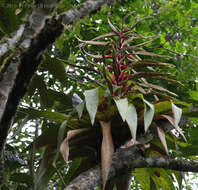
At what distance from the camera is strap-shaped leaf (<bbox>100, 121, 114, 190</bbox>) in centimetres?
93

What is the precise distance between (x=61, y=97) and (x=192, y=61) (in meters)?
1.57

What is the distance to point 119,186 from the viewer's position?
3.79 feet

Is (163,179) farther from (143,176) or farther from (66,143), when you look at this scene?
(66,143)

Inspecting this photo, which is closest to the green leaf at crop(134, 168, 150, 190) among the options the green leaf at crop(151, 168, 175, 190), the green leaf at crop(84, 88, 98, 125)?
the green leaf at crop(151, 168, 175, 190)

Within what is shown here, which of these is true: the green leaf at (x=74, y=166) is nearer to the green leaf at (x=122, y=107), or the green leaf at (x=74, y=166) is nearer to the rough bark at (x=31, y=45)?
the green leaf at (x=122, y=107)

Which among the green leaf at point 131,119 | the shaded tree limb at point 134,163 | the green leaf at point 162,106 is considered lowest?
the shaded tree limb at point 134,163

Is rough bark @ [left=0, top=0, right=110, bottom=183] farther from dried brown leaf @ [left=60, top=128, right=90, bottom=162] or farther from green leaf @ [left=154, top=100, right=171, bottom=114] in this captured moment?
green leaf @ [left=154, top=100, right=171, bottom=114]

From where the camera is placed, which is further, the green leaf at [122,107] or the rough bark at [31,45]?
the green leaf at [122,107]

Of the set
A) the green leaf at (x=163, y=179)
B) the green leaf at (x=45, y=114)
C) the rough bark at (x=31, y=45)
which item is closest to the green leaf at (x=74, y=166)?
the green leaf at (x=45, y=114)

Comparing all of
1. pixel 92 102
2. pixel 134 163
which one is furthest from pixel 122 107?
pixel 134 163

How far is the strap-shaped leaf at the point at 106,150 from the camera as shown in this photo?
925 millimetres

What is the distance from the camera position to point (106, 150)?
39.6 inches

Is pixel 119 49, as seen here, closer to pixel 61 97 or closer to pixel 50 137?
pixel 61 97

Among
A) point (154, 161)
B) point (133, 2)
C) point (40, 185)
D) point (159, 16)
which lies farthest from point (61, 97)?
point (159, 16)
